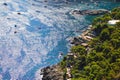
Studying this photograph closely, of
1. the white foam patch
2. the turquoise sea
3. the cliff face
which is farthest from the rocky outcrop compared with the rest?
the cliff face

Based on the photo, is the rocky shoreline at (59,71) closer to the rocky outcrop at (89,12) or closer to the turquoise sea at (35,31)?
the turquoise sea at (35,31)

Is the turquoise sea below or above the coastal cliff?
below

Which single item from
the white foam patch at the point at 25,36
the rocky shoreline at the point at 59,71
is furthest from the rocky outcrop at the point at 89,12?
the rocky shoreline at the point at 59,71

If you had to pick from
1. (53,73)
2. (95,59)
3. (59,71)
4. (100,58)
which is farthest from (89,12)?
(100,58)

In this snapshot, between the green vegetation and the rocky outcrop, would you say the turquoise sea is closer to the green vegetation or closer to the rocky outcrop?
the rocky outcrop

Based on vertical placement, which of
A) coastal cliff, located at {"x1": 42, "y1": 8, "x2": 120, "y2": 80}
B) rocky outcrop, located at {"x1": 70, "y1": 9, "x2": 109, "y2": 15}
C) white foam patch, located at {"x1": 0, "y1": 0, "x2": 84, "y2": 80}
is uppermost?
coastal cliff, located at {"x1": 42, "y1": 8, "x2": 120, "y2": 80}
